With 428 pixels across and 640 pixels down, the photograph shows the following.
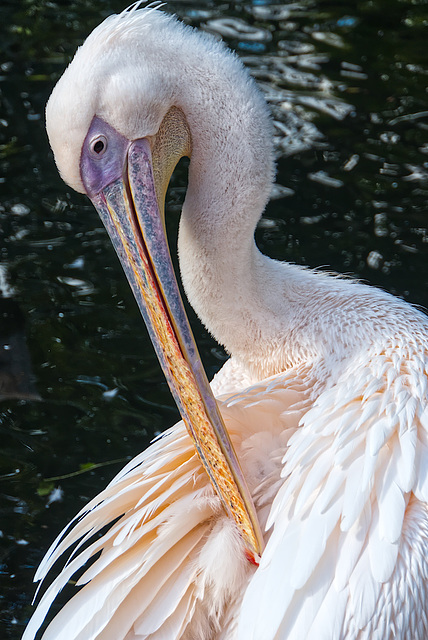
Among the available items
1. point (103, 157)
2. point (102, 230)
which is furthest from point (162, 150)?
point (102, 230)

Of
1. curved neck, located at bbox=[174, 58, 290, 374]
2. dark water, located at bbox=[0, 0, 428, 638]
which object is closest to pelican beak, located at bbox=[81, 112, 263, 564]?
curved neck, located at bbox=[174, 58, 290, 374]

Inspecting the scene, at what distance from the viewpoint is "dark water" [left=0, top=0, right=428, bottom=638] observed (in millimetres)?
3508

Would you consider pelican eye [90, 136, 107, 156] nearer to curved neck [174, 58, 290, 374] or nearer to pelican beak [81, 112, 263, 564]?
pelican beak [81, 112, 263, 564]

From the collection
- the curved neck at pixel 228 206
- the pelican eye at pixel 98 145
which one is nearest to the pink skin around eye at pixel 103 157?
the pelican eye at pixel 98 145

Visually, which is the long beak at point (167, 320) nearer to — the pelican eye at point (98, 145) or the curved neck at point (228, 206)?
the pelican eye at point (98, 145)

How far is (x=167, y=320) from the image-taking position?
2.18m

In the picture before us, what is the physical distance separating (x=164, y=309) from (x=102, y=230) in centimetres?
267

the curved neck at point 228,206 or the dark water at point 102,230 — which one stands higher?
the curved neck at point 228,206

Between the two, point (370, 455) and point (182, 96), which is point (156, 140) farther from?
point (370, 455)

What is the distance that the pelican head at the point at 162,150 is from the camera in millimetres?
2160

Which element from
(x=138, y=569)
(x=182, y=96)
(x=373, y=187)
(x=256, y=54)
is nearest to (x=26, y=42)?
(x=256, y=54)

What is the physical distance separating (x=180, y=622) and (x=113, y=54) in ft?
4.59

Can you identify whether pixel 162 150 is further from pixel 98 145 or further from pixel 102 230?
pixel 102 230

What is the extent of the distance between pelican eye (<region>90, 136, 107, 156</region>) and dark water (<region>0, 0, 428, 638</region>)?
1.52 metres
